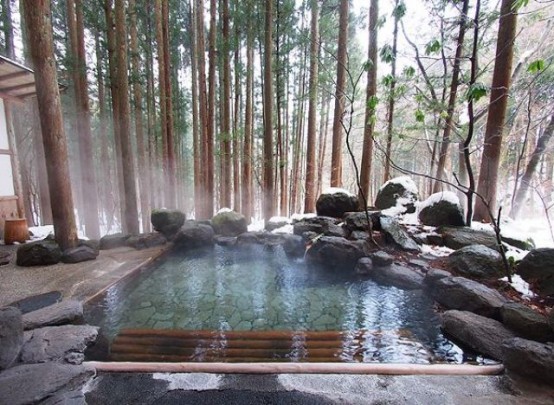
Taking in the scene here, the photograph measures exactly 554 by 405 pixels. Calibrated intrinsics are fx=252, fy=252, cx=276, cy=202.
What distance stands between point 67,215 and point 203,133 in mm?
5661

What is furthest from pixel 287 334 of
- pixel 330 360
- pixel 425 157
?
pixel 425 157

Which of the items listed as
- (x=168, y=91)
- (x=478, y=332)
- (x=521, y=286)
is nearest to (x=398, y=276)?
(x=521, y=286)

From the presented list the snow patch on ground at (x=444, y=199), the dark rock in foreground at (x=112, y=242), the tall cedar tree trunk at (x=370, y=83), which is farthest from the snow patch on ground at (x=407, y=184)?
the dark rock in foreground at (x=112, y=242)

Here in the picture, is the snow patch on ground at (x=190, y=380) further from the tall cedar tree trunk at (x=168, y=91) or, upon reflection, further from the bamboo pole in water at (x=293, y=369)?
the tall cedar tree trunk at (x=168, y=91)

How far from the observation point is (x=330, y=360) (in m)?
2.71

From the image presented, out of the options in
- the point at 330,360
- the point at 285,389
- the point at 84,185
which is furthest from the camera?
the point at 84,185

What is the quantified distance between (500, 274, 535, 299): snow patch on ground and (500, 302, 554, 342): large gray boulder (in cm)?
87

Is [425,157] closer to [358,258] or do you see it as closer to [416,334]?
[358,258]

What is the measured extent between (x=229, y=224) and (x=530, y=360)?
269 inches

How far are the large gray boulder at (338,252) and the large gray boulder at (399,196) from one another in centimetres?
238

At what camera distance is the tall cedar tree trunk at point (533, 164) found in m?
7.90

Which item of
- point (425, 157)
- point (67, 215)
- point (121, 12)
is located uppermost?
point (121, 12)

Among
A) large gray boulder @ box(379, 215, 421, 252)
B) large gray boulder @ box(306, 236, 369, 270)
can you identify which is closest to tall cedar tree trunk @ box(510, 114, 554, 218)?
large gray boulder @ box(379, 215, 421, 252)

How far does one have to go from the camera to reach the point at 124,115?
657 centimetres
